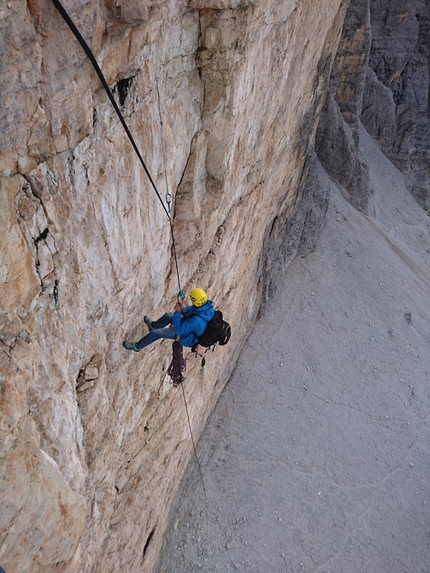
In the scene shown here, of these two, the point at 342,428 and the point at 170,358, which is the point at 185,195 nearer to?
the point at 170,358

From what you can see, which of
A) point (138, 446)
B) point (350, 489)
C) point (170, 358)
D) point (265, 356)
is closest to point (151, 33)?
point (170, 358)

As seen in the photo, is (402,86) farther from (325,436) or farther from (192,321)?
(192,321)

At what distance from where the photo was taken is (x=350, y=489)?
11.8 metres

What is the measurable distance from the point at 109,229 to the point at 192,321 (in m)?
1.83

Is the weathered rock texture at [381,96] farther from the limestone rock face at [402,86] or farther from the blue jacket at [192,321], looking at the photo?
the blue jacket at [192,321]

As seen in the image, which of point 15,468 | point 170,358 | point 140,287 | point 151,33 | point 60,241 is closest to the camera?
point 15,468

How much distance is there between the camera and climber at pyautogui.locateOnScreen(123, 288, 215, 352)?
5613 millimetres

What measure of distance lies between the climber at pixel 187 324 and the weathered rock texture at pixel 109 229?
0.24m

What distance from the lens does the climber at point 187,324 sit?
561 cm

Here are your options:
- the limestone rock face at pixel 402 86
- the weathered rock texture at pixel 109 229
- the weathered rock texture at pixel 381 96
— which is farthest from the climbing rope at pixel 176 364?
the limestone rock face at pixel 402 86

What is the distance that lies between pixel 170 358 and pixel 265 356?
6678 mm

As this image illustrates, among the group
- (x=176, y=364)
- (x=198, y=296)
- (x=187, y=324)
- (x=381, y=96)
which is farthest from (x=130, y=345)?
(x=381, y=96)

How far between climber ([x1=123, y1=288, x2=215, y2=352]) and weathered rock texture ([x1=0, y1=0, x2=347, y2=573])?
244 millimetres

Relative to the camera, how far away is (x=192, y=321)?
5.73 meters
